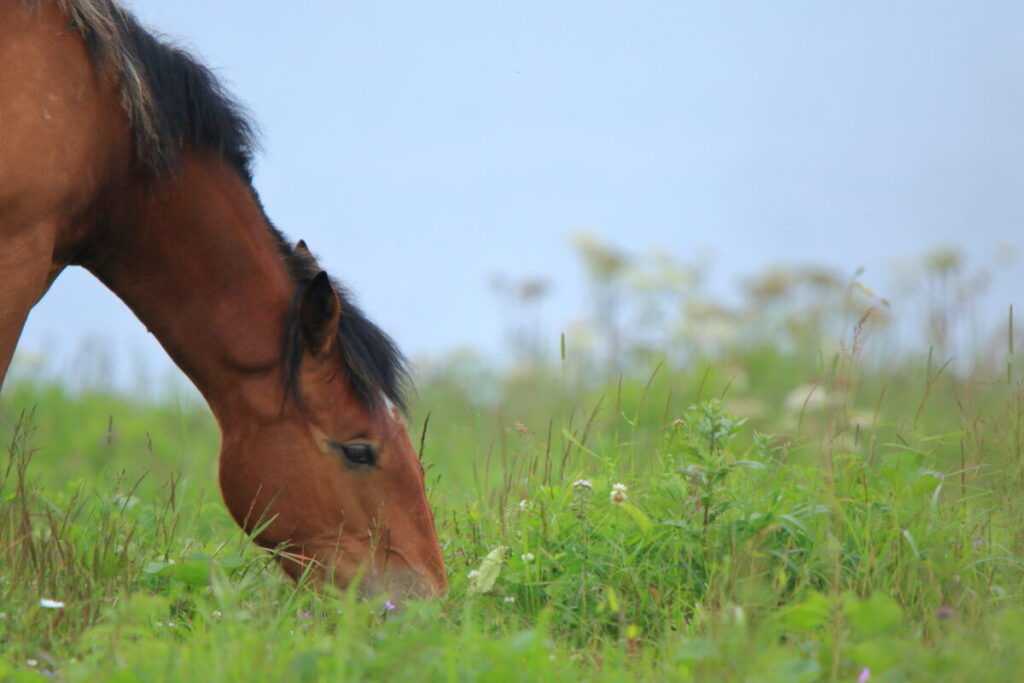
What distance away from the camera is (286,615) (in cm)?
298

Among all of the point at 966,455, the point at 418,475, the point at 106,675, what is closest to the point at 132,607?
the point at 106,675

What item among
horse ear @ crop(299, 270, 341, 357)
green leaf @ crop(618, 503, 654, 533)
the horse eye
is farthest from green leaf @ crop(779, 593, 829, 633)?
horse ear @ crop(299, 270, 341, 357)

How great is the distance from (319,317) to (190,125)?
0.78 meters

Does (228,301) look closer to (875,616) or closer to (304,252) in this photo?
(304,252)

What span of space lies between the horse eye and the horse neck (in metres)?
0.26

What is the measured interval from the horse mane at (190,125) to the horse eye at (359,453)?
0.45ft

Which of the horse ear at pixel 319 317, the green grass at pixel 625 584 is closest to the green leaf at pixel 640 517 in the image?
the green grass at pixel 625 584

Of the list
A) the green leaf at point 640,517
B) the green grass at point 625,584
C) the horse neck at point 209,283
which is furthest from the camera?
the horse neck at point 209,283

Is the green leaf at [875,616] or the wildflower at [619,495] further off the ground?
the wildflower at [619,495]

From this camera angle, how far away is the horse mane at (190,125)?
11.3 feet

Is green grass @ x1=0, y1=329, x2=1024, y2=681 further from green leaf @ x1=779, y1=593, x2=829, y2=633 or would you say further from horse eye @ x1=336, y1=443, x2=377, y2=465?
horse eye @ x1=336, y1=443, x2=377, y2=465

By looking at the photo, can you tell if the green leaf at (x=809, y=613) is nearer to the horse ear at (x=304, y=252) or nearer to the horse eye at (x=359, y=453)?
the horse eye at (x=359, y=453)

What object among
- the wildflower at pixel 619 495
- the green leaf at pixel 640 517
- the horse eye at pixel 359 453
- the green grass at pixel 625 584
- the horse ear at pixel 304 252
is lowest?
the green grass at pixel 625 584

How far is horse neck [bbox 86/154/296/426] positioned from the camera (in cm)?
351
